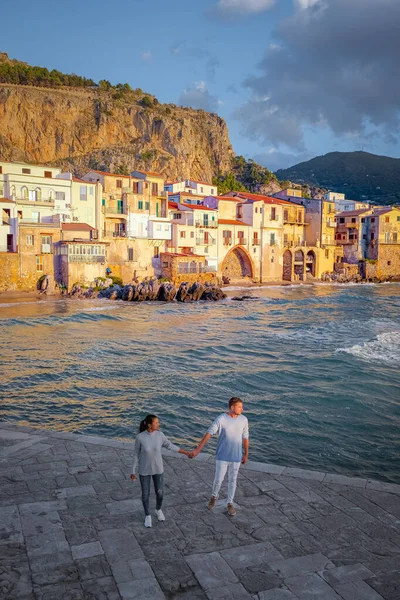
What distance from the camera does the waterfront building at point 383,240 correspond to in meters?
87.8

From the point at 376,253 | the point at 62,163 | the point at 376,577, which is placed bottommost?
the point at 376,577

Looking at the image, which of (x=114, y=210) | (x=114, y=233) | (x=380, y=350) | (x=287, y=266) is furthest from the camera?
(x=287, y=266)

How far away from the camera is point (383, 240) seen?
88125mm

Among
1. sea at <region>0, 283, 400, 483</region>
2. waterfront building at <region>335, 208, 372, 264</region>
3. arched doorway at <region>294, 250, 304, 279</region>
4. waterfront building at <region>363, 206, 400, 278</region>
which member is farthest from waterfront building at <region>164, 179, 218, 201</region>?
sea at <region>0, 283, 400, 483</region>

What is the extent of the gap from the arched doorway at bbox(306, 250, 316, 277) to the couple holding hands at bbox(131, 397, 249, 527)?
7677 centimetres

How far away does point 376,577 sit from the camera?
6.09m

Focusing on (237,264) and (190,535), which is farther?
(237,264)

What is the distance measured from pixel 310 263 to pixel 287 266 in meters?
5.19

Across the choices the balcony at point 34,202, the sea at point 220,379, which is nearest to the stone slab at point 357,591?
the sea at point 220,379

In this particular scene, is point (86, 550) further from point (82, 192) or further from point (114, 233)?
point (114, 233)

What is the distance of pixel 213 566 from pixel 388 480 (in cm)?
674

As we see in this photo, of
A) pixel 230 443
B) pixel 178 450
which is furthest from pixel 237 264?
pixel 178 450

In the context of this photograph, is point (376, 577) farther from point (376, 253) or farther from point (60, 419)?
point (376, 253)

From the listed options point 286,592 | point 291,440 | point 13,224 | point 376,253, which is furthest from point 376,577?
point 376,253
